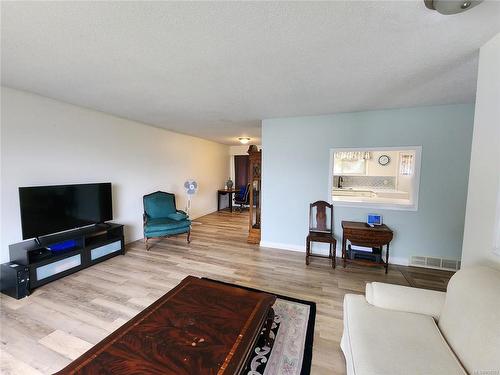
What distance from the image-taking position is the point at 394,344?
1.18 metres

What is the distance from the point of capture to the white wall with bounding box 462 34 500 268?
1400 millimetres

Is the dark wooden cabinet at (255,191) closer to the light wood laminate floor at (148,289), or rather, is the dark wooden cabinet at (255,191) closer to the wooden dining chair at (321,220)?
the light wood laminate floor at (148,289)

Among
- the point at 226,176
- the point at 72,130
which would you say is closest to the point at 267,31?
the point at 72,130

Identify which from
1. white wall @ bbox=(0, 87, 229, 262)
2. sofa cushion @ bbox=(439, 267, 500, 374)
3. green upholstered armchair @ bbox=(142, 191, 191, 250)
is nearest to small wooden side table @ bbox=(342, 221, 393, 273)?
sofa cushion @ bbox=(439, 267, 500, 374)

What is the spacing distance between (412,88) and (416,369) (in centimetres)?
258

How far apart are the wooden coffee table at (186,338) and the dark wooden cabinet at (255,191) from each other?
2404 mm

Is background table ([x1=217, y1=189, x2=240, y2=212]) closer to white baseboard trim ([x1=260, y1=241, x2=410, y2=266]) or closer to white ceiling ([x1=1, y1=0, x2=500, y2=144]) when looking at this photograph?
white baseboard trim ([x1=260, y1=241, x2=410, y2=266])

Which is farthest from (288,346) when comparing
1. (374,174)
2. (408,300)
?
(374,174)

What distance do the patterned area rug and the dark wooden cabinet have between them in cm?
197

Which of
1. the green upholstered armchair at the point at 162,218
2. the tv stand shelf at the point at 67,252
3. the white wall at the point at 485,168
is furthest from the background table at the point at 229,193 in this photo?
the white wall at the point at 485,168

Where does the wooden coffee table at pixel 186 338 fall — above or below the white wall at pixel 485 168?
below

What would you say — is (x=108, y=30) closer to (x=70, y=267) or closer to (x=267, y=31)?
(x=267, y=31)

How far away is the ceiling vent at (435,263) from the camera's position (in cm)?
300

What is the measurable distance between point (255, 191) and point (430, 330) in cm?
320
